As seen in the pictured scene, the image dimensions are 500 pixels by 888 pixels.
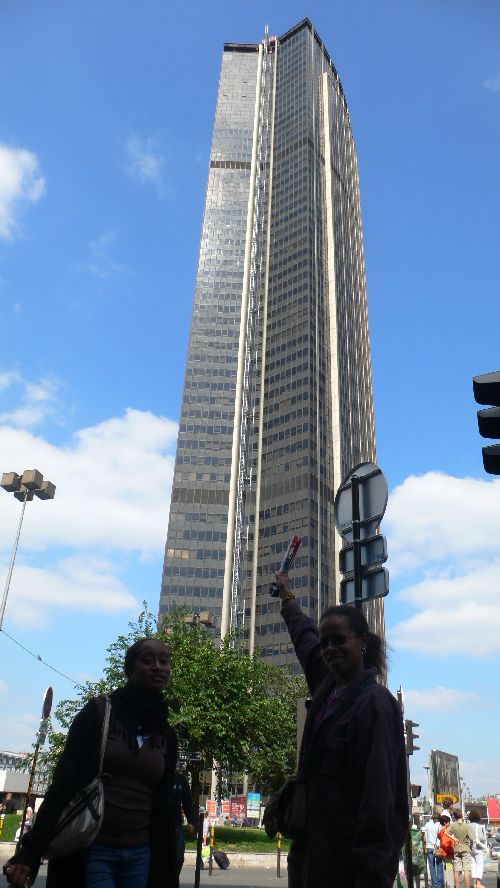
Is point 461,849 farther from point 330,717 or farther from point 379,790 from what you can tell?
point 379,790

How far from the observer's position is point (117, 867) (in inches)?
118

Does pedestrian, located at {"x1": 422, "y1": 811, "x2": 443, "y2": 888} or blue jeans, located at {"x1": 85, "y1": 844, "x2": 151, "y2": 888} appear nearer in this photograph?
Result: blue jeans, located at {"x1": 85, "y1": 844, "x2": 151, "y2": 888}

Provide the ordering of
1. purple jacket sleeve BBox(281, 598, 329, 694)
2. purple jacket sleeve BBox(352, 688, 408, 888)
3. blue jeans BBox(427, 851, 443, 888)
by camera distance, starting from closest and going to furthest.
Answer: purple jacket sleeve BBox(352, 688, 408, 888) < purple jacket sleeve BBox(281, 598, 329, 694) < blue jeans BBox(427, 851, 443, 888)

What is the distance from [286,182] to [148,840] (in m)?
134

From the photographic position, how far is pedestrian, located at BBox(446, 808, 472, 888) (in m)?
11.8

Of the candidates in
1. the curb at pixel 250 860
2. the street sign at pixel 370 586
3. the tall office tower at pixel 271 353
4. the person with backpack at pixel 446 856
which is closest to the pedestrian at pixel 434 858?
the person with backpack at pixel 446 856

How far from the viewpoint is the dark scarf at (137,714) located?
10.6 feet

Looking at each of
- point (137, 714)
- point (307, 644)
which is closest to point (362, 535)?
point (307, 644)

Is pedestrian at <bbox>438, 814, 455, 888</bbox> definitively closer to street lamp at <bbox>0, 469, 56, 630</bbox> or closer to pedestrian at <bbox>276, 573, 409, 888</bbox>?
Answer: pedestrian at <bbox>276, 573, 409, 888</bbox>

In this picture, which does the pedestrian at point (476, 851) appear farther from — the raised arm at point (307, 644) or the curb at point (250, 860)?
the raised arm at point (307, 644)

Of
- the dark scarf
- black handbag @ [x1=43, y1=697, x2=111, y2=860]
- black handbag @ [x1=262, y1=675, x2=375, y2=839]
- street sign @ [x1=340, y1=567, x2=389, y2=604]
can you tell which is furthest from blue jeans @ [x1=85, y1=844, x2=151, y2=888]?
street sign @ [x1=340, y1=567, x2=389, y2=604]

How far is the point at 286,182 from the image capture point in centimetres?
12656

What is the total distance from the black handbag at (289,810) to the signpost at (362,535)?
315 centimetres

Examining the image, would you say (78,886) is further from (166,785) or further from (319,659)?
(319,659)
